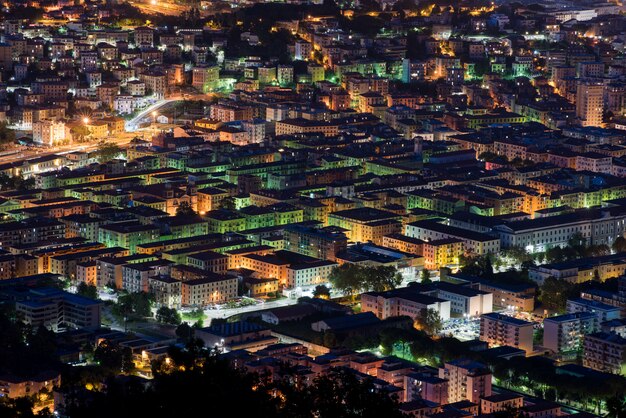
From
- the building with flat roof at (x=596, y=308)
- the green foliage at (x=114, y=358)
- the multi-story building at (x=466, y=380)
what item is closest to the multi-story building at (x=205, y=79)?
the building with flat roof at (x=596, y=308)

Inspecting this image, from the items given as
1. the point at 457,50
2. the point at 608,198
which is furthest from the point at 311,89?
the point at 608,198

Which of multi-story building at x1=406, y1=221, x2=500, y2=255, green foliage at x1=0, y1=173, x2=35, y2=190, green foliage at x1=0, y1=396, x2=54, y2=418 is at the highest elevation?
green foliage at x1=0, y1=396, x2=54, y2=418

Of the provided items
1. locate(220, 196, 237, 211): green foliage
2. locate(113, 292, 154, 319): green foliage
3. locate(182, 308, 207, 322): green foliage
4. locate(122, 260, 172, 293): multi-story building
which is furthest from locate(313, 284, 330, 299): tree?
locate(220, 196, 237, 211): green foliage

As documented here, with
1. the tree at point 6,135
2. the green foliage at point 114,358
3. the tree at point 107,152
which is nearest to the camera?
the green foliage at point 114,358

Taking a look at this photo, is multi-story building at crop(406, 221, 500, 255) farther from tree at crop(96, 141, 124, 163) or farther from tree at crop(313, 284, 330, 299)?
tree at crop(96, 141, 124, 163)

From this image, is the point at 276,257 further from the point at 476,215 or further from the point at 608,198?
the point at 608,198

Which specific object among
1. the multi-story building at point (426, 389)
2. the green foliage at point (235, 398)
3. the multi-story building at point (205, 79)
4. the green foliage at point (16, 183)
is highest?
the multi-story building at point (205, 79)

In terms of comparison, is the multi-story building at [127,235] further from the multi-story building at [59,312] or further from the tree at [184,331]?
the tree at [184,331]

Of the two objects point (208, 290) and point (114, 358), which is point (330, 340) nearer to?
point (114, 358)
